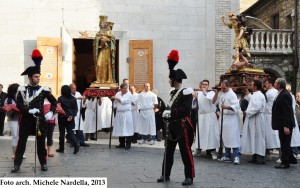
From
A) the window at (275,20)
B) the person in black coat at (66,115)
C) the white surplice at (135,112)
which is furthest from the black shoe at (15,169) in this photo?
the window at (275,20)

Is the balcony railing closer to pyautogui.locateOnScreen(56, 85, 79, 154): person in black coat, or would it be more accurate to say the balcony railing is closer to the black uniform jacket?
the black uniform jacket

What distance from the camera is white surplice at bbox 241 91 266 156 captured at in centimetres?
1026

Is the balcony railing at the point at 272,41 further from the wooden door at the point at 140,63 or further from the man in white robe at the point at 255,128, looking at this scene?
the man in white robe at the point at 255,128

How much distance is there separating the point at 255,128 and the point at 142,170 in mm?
3223

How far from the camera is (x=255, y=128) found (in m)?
10.5

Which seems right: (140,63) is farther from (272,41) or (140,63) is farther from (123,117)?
(272,41)

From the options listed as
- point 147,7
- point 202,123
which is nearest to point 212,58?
point 147,7

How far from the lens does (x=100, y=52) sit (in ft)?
48.2

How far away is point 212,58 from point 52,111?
38.7ft

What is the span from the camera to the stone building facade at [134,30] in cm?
1766

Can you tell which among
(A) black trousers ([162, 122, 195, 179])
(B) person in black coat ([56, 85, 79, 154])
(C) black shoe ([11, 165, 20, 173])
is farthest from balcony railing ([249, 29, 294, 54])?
(C) black shoe ([11, 165, 20, 173])

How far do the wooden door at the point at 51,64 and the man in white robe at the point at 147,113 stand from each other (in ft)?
14.7

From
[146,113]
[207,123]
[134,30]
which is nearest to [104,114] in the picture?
[146,113]

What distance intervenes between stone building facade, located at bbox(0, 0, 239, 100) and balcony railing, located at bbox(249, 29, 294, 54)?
16.0ft
